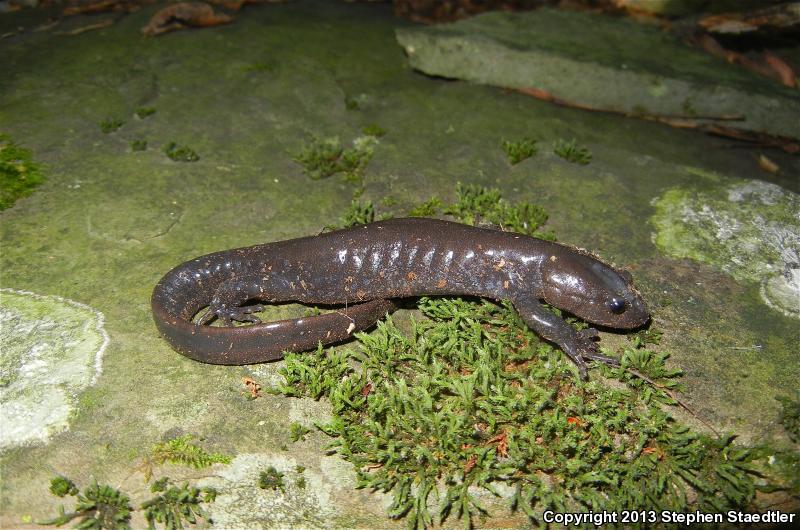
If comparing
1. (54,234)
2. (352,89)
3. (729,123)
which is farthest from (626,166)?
(54,234)

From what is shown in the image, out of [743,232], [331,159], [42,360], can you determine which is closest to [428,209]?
[331,159]

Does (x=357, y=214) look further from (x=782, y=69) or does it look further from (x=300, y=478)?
(x=782, y=69)

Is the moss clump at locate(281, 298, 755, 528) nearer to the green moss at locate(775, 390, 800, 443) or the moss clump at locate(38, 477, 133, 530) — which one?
the green moss at locate(775, 390, 800, 443)

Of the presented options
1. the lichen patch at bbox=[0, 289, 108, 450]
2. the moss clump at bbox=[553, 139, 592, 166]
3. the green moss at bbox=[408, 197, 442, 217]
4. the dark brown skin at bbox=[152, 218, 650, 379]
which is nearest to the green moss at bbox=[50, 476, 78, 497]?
the lichen patch at bbox=[0, 289, 108, 450]

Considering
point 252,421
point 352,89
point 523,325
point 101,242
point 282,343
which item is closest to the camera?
point 252,421

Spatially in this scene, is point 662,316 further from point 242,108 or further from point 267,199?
point 242,108

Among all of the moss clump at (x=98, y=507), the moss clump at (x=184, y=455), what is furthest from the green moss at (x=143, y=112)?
the moss clump at (x=98, y=507)
